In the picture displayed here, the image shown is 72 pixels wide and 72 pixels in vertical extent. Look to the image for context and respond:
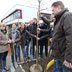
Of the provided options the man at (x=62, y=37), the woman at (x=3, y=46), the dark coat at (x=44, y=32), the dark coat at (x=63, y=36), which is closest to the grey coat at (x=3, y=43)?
the woman at (x=3, y=46)

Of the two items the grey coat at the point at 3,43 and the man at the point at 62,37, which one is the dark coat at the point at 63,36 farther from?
the grey coat at the point at 3,43

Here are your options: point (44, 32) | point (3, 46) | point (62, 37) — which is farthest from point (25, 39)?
point (62, 37)

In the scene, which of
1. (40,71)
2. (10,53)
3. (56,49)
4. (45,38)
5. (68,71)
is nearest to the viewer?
(68,71)

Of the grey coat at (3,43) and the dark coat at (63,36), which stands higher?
the dark coat at (63,36)

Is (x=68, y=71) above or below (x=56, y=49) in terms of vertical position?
below

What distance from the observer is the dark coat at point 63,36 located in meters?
4.60

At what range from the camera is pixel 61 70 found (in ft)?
18.2

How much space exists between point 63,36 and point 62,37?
1.2 inches

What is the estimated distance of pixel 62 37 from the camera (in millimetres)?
5047

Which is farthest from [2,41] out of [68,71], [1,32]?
[68,71]

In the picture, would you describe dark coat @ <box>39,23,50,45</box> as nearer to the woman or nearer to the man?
the woman

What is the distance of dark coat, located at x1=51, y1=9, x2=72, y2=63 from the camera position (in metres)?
4.60

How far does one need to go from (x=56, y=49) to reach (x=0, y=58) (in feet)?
14.1

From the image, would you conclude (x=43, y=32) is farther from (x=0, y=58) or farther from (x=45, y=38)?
(x=0, y=58)
